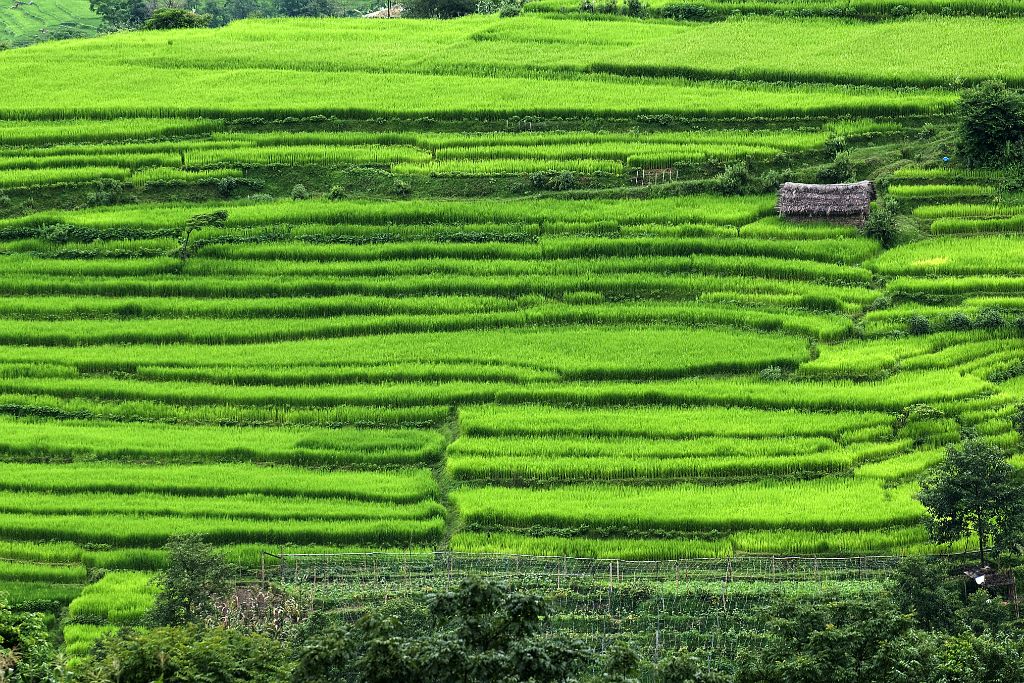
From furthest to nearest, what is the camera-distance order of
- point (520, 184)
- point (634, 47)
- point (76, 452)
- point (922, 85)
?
point (634, 47)
point (922, 85)
point (520, 184)
point (76, 452)

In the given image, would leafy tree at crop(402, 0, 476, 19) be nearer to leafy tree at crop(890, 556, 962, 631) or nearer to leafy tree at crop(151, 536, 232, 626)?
leafy tree at crop(151, 536, 232, 626)

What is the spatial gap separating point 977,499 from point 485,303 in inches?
714

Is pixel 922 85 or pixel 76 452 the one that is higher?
pixel 922 85

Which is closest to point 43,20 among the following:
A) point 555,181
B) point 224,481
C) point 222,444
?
point 555,181

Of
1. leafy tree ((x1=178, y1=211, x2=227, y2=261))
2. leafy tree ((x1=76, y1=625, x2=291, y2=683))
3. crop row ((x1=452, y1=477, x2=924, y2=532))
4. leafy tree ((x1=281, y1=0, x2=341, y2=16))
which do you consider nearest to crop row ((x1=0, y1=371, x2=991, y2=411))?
crop row ((x1=452, y1=477, x2=924, y2=532))

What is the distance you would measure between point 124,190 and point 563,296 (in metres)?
16.8

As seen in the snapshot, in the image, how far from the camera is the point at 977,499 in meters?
34.8

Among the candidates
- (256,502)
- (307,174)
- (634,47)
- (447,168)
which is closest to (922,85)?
(634,47)

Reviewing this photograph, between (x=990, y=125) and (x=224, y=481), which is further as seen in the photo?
(x=990, y=125)

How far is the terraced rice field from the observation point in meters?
38.8

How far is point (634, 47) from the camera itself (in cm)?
6775

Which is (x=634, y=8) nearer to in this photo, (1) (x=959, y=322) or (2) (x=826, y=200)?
(2) (x=826, y=200)

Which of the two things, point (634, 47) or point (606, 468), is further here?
point (634, 47)

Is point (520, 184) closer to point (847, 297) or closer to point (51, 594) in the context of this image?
point (847, 297)
